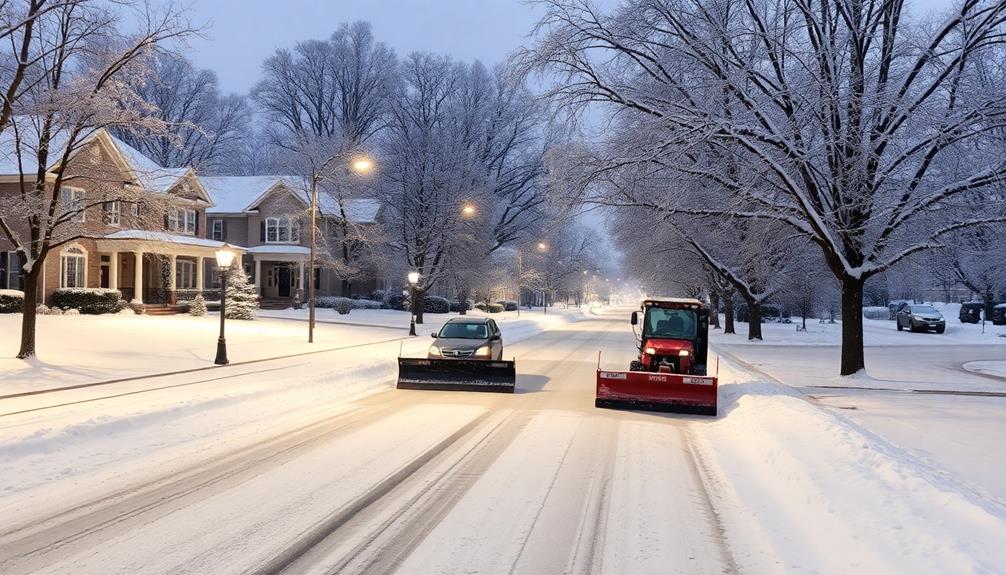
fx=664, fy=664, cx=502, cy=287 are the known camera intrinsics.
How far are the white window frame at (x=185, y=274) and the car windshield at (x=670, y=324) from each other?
36975mm

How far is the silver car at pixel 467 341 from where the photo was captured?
16031 mm

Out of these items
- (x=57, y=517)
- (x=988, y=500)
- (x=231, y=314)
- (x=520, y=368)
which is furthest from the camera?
(x=231, y=314)

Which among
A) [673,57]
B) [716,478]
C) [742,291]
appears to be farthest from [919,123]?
[742,291]

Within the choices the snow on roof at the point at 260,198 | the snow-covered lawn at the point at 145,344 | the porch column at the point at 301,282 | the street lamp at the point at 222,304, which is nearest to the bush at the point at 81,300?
the snow-covered lawn at the point at 145,344

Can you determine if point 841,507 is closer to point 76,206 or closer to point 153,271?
point 76,206

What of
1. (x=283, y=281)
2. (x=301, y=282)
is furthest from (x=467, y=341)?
(x=283, y=281)

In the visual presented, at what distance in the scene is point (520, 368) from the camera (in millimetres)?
20109

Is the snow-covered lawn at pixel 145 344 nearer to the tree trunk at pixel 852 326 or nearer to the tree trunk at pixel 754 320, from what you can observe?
the tree trunk at pixel 754 320

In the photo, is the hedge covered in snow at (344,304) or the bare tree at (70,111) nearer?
the bare tree at (70,111)

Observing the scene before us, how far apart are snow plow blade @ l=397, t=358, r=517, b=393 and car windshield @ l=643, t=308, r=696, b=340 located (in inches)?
125

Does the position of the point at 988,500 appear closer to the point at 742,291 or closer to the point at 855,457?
the point at 855,457

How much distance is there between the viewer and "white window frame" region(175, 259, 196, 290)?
43.4 m

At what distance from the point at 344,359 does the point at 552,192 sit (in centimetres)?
848

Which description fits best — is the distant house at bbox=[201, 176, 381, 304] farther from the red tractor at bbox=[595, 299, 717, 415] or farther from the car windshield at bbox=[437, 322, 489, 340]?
the red tractor at bbox=[595, 299, 717, 415]
